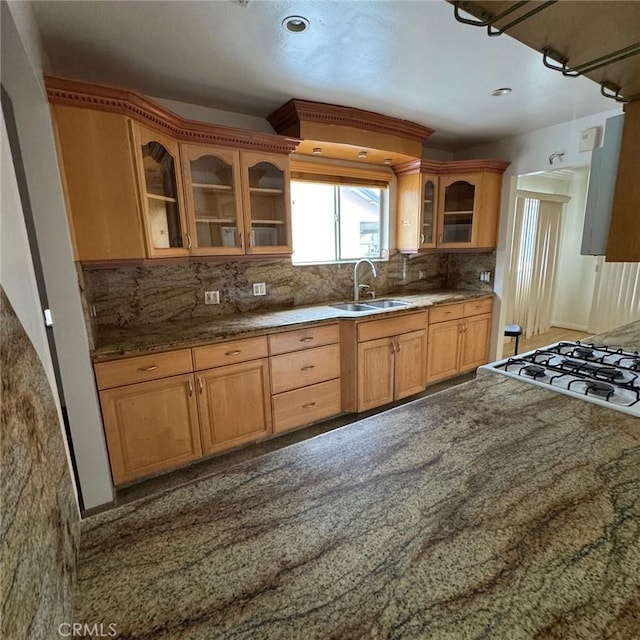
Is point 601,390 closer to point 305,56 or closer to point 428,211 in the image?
point 305,56

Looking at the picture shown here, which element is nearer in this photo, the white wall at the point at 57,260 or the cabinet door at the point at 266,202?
the white wall at the point at 57,260

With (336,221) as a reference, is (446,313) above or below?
below

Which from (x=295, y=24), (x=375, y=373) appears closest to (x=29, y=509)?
(x=295, y=24)

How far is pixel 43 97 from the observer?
1532 mm

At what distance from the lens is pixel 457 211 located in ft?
11.7

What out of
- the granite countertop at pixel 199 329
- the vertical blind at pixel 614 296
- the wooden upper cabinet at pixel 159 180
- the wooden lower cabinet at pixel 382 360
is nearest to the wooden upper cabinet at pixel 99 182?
the wooden upper cabinet at pixel 159 180

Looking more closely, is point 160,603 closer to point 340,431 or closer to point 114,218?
point 340,431

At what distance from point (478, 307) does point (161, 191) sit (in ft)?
10.2

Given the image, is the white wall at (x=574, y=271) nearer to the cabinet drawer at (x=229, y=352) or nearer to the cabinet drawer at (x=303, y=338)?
the cabinet drawer at (x=303, y=338)

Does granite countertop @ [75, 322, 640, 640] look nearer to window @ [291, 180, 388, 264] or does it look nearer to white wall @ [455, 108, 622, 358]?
window @ [291, 180, 388, 264]

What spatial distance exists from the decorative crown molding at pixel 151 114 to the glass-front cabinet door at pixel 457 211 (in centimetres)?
178

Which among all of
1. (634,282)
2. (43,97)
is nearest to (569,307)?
(634,282)

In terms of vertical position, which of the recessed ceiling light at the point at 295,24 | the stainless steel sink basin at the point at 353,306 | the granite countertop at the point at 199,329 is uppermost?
the recessed ceiling light at the point at 295,24

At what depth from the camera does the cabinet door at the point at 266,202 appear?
7.95 ft
